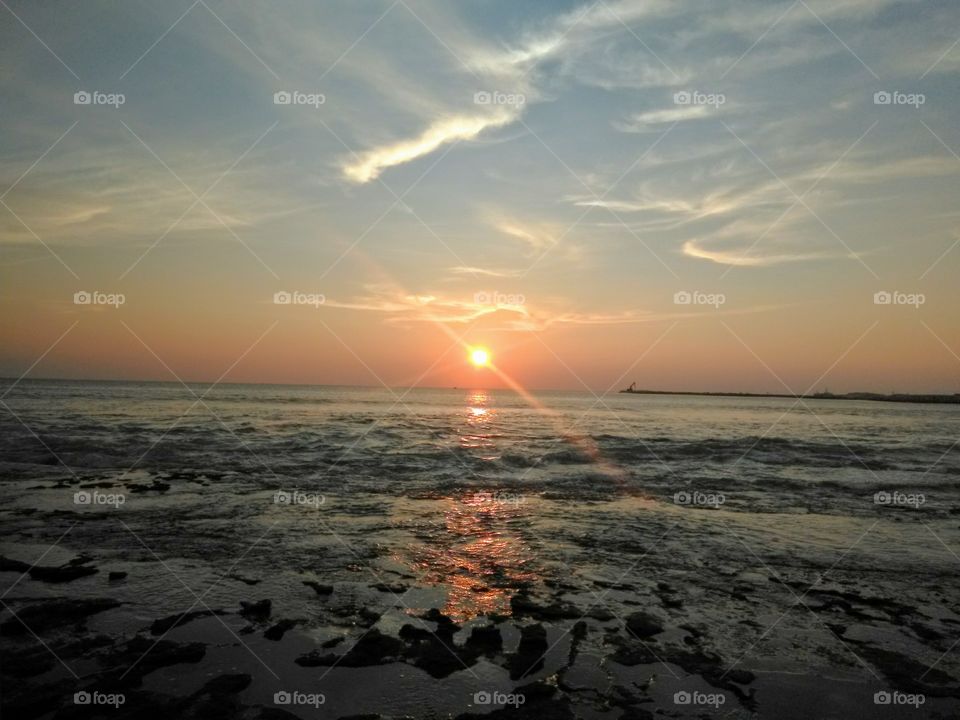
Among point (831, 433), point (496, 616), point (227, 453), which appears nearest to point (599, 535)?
point (496, 616)

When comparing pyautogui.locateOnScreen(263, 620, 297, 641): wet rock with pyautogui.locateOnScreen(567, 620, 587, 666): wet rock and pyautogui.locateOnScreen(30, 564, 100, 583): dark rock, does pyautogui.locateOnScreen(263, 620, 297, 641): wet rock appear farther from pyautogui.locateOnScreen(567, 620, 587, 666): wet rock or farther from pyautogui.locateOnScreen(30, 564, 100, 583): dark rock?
pyautogui.locateOnScreen(30, 564, 100, 583): dark rock

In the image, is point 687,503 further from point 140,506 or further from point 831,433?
point 831,433

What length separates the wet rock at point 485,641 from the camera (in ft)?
21.1

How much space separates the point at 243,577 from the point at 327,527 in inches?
142

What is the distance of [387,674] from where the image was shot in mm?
5887

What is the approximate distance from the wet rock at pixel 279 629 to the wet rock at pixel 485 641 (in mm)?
2356

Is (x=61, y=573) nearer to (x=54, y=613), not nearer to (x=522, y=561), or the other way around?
(x=54, y=613)

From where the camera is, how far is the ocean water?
5.96 m
